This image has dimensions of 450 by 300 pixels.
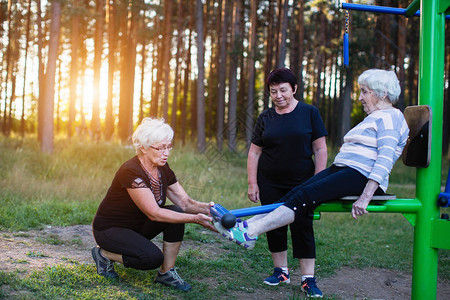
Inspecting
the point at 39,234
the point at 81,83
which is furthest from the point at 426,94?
the point at 81,83

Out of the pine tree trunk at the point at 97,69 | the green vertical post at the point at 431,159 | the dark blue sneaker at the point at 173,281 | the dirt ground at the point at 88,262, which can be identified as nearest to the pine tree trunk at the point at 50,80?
the pine tree trunk at the point at 97,69

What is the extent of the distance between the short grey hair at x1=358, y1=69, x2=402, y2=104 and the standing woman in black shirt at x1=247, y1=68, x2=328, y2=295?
77cm

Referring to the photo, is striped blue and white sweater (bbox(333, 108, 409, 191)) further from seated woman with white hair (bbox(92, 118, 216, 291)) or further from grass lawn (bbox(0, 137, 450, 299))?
grass lawn (bbox(0, 137, 450, 299))

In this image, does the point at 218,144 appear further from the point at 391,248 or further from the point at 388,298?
the point at 388,298

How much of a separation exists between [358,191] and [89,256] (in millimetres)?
2867

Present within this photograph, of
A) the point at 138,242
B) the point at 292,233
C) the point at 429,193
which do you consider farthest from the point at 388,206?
the point at 138,242

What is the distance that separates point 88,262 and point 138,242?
107 cm

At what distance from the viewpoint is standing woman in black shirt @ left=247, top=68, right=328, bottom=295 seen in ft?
13.3

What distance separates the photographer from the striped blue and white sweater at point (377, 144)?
126 inches

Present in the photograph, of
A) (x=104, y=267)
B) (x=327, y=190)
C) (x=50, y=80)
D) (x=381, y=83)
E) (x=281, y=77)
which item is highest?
(x=50, y=80)

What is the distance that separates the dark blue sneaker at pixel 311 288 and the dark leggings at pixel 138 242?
115cm

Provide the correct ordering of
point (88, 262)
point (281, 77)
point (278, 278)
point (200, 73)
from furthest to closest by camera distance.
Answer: point (200, 73), point (88, 262), point (278, 278), point (281, 77)

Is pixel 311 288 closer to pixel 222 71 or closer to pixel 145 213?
pixel 145 213

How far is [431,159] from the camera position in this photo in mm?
3465
